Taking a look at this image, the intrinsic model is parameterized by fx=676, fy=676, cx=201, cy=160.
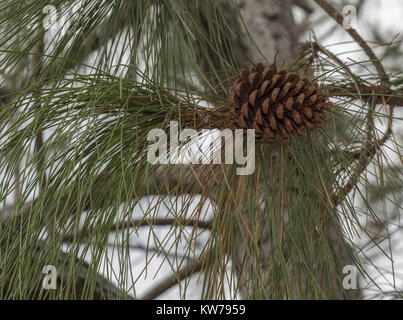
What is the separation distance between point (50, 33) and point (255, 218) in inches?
21.4

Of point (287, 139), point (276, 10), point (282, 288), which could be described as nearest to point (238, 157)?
point (287, 139)

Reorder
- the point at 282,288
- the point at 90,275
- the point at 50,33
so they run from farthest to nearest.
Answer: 1. the point at 50,33
2. the point at 282,288
3. the point at 90,275

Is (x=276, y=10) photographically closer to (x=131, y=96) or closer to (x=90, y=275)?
(x=131, y=96)

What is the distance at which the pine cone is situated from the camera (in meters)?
0.72

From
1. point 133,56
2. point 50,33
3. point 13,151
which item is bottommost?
point 13,151

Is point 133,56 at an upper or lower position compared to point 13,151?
upper

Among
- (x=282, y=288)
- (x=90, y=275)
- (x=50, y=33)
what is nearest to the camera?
(x=90, y=275)

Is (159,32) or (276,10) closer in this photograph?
(159,32)

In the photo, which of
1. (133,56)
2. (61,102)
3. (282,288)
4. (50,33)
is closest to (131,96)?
(61,102)

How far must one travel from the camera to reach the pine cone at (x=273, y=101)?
0.72 metres

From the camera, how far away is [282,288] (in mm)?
802

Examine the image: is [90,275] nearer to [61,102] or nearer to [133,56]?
[61,102]

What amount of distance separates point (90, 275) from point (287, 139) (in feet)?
0.87

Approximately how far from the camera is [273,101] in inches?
28.2
